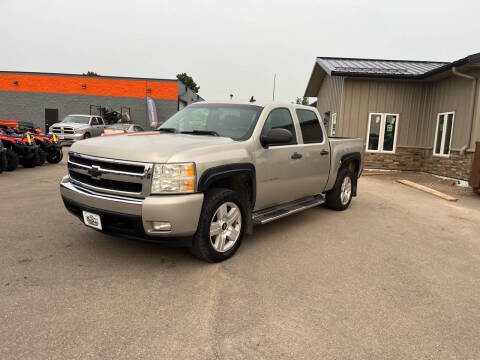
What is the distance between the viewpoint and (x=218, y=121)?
15.8 feet

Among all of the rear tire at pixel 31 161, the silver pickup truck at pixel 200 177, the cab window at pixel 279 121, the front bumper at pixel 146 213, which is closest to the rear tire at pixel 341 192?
the silver pickup truck at pixel 200 177

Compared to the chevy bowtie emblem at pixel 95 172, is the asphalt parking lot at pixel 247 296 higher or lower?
lower

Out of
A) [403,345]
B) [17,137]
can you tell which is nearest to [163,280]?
[403,345]

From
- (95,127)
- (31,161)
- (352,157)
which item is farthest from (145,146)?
(95,127)

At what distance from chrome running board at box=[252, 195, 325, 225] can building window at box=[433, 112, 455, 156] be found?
8.44m

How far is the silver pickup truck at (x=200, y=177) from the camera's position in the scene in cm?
341

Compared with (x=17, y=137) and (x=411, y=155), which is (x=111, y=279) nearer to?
(x=17, y=137)

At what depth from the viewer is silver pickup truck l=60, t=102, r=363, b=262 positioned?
134 inches

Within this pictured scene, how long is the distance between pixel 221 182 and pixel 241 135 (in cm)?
70

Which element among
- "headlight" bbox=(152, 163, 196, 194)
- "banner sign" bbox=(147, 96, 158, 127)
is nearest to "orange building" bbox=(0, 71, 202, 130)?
"banner sign" bbox=(147, 96, 158, 127)

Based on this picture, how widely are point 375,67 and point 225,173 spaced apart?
13.2 metres

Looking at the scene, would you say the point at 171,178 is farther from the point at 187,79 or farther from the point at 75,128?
the point at 187,79

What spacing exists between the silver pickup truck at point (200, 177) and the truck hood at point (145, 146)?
0.01 meters

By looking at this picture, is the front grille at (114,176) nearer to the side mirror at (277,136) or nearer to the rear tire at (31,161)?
the side mirror at (277,136)
